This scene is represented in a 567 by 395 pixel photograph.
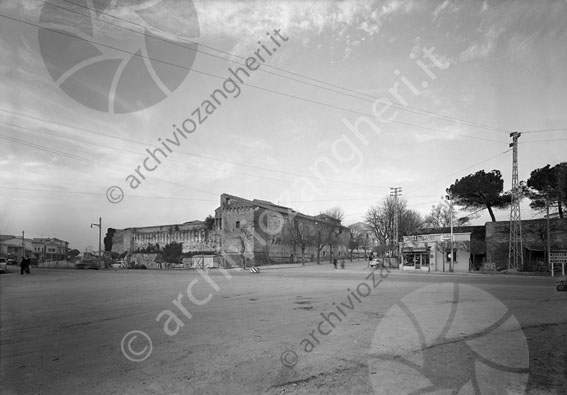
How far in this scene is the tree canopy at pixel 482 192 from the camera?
55031 mm

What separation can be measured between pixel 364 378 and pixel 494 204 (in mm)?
59643

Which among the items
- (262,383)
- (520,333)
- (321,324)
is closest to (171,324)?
(321,324)

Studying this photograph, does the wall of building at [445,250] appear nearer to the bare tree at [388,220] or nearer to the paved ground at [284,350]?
the bare tree at [388,220]

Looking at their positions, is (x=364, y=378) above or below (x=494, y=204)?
below

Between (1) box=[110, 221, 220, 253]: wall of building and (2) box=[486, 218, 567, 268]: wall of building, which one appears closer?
(2) box=[486, 218, 567, 268]: wall of building

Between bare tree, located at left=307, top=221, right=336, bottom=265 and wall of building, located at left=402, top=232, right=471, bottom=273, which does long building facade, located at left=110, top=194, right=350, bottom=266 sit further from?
wall of building, located at left=402, top=232, right=471, bottom=273

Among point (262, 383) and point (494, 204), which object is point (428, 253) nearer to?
point (494, 204)

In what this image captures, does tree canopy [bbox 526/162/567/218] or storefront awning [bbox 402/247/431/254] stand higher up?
tree canopy [bbox 526/162/567/218]

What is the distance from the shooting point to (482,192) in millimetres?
55781

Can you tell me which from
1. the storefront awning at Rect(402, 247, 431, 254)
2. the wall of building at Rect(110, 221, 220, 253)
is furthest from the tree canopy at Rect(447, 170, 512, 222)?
the wall of building at Rect(110, 221, 220, 253)

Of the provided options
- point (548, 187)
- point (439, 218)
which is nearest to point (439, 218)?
point (439, 218)

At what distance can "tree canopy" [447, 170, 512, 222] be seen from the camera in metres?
55.0

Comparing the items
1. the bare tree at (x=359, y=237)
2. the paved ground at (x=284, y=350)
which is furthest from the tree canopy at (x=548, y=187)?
the paved ground at (x=284, y=350)

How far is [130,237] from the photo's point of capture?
8688 cm
